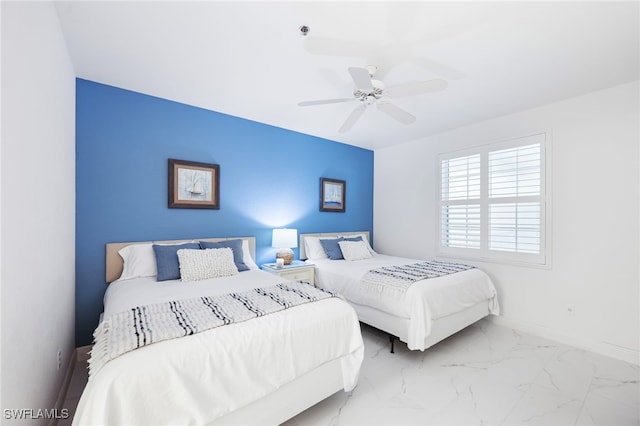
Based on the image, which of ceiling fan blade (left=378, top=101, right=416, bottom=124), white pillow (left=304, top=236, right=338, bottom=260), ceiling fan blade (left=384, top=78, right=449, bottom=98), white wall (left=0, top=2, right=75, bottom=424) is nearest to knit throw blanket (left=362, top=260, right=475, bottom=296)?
white pillow (left=304, top=236, right=338, bottom=260)

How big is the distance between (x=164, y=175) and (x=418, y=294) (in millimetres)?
2831

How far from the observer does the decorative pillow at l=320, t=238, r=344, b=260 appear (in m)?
3.86

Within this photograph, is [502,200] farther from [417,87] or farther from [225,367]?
[225,367]

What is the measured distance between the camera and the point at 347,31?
1846 millimetres

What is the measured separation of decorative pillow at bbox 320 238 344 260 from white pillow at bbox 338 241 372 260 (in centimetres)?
6

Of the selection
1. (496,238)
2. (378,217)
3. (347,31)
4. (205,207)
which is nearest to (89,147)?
(205,207)

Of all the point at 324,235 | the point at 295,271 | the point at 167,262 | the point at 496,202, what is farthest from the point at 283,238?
the point at 496,202

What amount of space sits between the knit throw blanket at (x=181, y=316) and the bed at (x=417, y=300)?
87cm

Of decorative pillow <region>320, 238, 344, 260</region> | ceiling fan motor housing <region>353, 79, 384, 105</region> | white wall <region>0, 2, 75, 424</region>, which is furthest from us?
decorative pillow <region>320, 238, 344, 260</region>

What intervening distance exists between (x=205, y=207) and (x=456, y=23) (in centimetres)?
288

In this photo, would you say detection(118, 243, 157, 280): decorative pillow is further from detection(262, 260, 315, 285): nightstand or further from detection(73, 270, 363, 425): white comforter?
detection(262, 260, 315, 285): nightstand

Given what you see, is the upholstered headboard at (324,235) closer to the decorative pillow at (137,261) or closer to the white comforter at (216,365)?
the decorative pillow at (137,261)

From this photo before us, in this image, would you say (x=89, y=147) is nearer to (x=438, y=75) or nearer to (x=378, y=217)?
(x=438, y=75)

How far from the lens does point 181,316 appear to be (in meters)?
1.56
